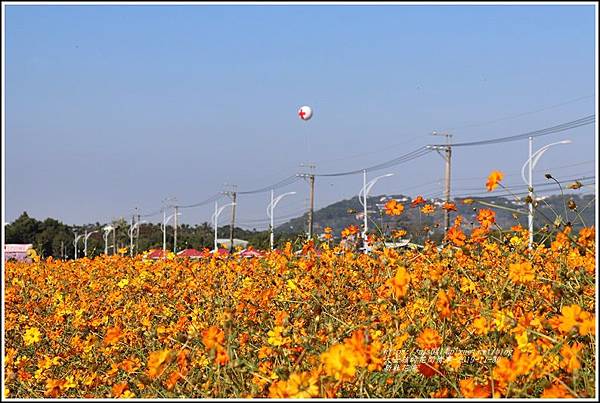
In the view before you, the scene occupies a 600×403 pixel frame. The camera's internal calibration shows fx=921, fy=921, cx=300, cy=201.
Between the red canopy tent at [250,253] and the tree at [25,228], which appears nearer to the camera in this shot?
the red canopy tent at [250,253]

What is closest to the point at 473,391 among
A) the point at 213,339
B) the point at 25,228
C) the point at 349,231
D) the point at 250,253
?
the point at 213,339

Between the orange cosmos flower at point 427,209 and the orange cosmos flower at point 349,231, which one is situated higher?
the orange cosmos flower at point 427,209

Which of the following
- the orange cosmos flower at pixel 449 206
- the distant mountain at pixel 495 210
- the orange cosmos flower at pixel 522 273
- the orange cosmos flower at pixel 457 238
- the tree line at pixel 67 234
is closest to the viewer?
the orange cosmos flower at pixel 522 273

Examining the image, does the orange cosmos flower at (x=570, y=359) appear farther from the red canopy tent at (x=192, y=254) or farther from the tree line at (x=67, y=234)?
the tree line at (x=67, y=234)

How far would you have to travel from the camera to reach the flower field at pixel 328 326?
237 centimetres

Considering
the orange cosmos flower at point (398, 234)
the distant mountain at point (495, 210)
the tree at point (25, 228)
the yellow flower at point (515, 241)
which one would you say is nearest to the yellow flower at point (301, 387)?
the distant mountain at point (495, 210)

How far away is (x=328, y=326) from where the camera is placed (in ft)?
8.82

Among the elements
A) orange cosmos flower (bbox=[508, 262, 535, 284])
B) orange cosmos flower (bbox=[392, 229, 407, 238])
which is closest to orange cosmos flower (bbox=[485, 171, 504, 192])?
orange cosmos flower (bbox=[508, 262, 535, 284])

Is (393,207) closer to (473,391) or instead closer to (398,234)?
(398,234)

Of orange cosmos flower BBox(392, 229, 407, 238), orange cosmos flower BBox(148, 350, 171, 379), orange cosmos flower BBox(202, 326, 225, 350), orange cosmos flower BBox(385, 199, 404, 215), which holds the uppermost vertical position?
orange cosmos flower BBox(385, 199, 404, 215)

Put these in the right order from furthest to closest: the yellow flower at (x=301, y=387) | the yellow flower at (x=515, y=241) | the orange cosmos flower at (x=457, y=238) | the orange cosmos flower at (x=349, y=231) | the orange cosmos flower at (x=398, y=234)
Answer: the orange cosmos flower at (x=349, y=231)
the orange cosmos flower at (x=398, y=234)
the yellow flower at (x=515, y=241)
the orange cosmos flower at (x=457, y=238)
the yellow flower at (x=301, y=387)

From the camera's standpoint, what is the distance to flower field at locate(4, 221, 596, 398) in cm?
237

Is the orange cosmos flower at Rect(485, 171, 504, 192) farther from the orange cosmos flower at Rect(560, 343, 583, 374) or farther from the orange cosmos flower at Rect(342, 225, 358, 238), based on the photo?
the orange cosmos flower at Rect(342, 225, 358, 238)

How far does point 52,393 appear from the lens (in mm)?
3154
